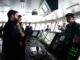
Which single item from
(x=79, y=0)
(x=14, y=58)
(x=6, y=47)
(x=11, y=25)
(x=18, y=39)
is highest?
(x=79, y=0)

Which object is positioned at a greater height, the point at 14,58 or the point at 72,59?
the point at 72,59

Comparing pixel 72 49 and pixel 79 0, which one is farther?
pixel 79 0

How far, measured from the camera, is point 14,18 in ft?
5.31

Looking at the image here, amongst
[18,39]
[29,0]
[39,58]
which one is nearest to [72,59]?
[39,58]

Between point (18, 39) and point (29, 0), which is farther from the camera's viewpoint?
point (29, 0)

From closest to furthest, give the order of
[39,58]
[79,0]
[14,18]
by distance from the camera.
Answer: [39,58] < [14,18] < [79,0]

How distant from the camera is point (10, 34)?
1.42m

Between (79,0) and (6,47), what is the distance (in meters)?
4.75

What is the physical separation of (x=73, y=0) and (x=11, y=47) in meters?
4.63

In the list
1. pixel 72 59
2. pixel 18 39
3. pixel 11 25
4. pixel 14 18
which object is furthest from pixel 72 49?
pixel 14 18

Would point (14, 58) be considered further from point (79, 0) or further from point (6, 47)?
point (79, 0)

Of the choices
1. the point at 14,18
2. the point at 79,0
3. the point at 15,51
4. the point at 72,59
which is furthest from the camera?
the point at 79,0

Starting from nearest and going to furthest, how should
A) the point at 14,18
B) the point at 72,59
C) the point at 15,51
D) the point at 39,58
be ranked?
the point at 72,59
the point at 39,58
the point at 15,51
the point at 14,18

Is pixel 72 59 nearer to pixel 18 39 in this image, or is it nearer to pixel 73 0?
pixel 18 39
